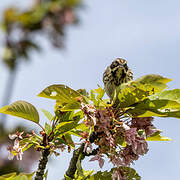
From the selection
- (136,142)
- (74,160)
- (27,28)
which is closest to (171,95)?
(136,142)

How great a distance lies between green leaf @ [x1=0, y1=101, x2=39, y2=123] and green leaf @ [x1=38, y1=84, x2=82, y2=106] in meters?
0.20

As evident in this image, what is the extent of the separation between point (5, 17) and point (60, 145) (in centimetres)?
549

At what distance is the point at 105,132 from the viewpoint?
5.74 ft

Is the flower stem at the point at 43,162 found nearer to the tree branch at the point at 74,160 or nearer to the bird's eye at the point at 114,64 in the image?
the tree branch at the point at 74,160

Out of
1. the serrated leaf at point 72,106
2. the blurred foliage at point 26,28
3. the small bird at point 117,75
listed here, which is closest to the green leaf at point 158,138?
the serrated leaf at point 72,106

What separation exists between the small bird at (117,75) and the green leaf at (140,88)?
0.99 metres

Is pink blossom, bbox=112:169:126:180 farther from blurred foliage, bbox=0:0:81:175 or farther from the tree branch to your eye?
blurred foliage, bbox=0:0:81:175

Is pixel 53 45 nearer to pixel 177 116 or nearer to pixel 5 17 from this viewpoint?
pixel 5 17

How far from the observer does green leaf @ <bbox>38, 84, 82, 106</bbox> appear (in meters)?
1.76

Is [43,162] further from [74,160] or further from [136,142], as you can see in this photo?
[136,142]

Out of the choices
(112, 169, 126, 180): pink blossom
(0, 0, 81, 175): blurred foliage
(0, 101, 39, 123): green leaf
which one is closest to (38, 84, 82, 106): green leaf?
(0, 101, 39, 123): green leaf

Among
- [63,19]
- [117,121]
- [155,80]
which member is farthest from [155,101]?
[63,19]

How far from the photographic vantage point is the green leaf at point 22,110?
1.91 metres

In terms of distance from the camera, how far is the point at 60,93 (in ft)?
5.81
